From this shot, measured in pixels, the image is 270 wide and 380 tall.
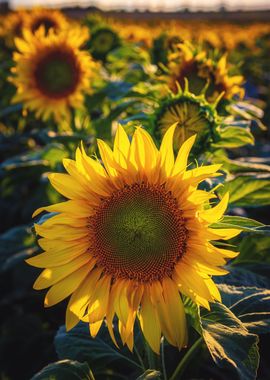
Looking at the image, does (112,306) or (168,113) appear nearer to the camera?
(112,306)

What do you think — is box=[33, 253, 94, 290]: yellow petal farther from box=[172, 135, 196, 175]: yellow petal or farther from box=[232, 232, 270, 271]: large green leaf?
box=[232, 232, 270, 271]: large green leaf

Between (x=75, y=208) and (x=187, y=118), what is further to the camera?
(x=187, y=118)

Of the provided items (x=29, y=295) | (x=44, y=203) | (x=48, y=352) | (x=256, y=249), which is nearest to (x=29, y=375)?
(x=48, y=352)

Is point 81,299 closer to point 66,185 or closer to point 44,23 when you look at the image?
point 66,185

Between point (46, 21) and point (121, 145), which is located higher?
point (46, 21)

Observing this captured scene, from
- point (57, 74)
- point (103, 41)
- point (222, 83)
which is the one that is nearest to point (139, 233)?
point (222, 83)

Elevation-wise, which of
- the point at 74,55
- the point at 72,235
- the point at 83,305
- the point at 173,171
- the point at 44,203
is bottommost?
the point at 44,203

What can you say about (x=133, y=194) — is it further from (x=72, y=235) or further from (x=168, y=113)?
(x=168, y=113)
